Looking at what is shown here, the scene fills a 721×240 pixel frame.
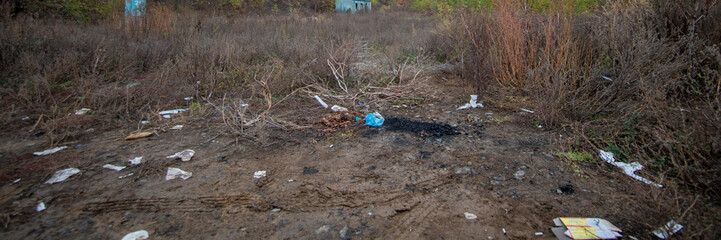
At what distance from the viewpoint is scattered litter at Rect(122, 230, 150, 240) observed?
2.00 m

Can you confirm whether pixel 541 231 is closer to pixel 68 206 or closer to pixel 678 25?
pixel 68 206

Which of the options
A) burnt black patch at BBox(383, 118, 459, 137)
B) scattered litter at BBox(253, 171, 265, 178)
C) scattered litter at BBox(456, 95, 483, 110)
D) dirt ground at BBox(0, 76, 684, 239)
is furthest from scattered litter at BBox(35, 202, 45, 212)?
scattered litter at BBox(456, 95, 483, 110)

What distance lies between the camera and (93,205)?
230 cm

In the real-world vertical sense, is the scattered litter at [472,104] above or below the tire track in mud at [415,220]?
above

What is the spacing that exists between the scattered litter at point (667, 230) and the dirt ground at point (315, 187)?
8 centimetres

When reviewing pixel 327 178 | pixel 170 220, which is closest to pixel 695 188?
pixel 327 178

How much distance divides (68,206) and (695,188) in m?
3.85

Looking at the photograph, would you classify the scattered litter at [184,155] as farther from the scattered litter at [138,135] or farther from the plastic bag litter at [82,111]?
the plastic bag litter at [82,111]

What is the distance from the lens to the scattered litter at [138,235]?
2.00 meters

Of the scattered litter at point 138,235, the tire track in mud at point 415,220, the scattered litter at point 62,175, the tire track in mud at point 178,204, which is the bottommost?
the tire track in mud at point 415,220

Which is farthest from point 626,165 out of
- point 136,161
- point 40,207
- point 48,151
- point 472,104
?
point 48,151

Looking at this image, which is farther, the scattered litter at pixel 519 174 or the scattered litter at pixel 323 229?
the scattered litter at pixel 519 174

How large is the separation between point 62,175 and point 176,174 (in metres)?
0.80

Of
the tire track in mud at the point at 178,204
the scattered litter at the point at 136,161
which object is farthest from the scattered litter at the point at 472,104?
the scattered litter at the point at 136,161
